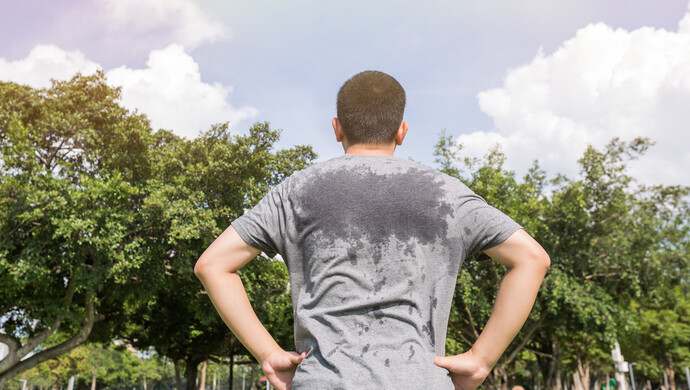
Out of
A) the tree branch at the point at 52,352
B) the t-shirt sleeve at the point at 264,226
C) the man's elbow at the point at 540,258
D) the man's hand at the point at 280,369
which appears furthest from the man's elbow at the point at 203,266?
the tree branch at the point at 52,352

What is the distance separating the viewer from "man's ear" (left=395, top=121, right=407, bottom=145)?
2.14m

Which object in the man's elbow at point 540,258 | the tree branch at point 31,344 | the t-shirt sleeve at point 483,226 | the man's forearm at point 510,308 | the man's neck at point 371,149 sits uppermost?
the tree branch at point 31,344

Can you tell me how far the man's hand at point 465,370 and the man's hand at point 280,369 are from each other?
0.52 metres

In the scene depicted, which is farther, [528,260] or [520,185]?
[520,185]

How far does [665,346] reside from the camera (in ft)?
132

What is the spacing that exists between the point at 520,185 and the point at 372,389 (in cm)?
2212

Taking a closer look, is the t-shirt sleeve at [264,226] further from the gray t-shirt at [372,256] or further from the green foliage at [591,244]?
the green foliage at [591,244]

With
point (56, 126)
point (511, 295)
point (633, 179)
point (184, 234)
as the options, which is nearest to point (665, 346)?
point (633, 179)

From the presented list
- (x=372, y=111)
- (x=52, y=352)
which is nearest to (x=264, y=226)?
(x=372, y=111)

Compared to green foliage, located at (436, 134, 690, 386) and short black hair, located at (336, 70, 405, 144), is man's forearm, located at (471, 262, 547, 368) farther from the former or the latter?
green foliage, located at (436, 134, 690, 386)

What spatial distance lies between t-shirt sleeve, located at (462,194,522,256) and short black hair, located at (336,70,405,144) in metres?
0.43

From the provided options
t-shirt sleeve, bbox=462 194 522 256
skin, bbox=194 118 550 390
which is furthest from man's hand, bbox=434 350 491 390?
t-shirt sleeve, bbox=462 194 522 256

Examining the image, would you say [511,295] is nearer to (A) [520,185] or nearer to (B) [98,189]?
(B) [98,189]

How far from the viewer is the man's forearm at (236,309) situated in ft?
6.52
